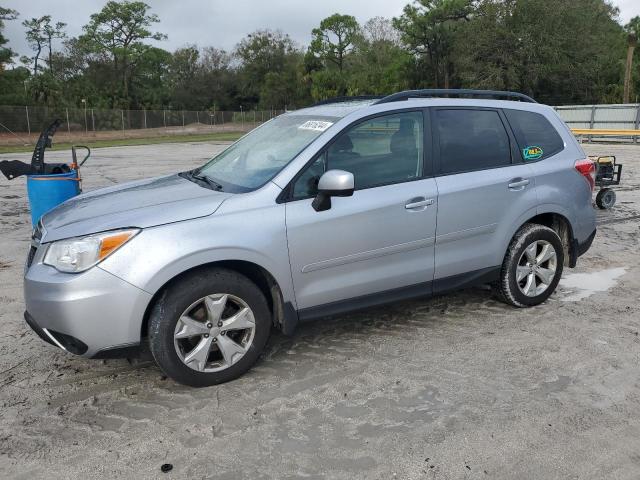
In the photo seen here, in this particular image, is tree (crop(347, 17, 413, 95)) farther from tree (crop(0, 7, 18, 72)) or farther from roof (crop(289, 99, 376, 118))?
roof (crop(289, 99, 376, 118))

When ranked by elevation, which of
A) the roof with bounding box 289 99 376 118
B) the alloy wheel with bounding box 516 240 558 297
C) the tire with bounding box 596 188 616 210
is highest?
the roof with bounding box 289 99 376 118

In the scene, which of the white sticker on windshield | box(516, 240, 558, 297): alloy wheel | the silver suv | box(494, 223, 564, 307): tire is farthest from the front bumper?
box(516, 240, 558, 297): alloy wheel

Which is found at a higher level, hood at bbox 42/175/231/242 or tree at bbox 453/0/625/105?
tree at bbox 453/0/625/105

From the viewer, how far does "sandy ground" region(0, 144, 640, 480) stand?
2.75 metres

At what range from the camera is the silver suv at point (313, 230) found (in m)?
3.20

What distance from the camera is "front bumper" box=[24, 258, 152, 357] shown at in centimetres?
311

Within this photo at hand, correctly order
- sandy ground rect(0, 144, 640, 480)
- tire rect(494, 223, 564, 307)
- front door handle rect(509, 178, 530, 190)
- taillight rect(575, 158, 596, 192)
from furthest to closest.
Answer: taillight rect(575, 158, 596, 192) < tire rect(494, 223, 564, 307) < front door handle rect(509, 178, 530, 190) < sandy ground rect(0, 144, 640, 480)

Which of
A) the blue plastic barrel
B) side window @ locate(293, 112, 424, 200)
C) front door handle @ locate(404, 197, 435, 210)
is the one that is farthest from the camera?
the blue plastic barrel

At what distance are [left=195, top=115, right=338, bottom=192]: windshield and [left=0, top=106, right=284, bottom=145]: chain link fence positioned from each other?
30.0 meters

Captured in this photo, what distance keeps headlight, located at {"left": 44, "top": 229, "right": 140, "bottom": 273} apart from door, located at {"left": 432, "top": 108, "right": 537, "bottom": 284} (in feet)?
7.27

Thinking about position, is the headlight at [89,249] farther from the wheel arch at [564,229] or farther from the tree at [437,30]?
the tree at [437,30]

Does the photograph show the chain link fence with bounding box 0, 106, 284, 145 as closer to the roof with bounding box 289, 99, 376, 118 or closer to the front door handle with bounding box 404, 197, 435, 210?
the roof with bounding box 289, 99, 376, 118

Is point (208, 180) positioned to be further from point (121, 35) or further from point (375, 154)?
point (121, 35)

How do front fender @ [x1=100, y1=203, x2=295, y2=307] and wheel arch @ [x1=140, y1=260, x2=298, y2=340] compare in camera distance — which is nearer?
front fender @ [x1=100, y1=203, x2=295, y2=307]
